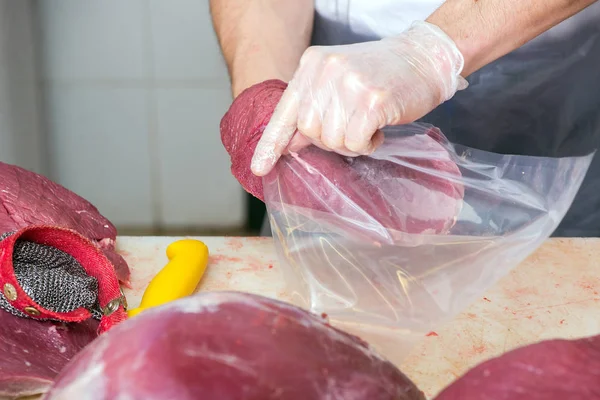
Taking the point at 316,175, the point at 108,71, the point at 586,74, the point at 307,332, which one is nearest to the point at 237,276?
the point at 316,175

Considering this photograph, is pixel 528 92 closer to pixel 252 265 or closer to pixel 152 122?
pixel 252 265

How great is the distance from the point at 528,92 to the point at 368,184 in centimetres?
73

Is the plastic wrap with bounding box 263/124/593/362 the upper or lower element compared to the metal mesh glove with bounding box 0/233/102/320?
upper

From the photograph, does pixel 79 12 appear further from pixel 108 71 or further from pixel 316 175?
pixel 316 175

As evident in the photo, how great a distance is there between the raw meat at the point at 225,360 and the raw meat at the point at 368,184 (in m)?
0.48

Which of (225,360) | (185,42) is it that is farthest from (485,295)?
(185,42)

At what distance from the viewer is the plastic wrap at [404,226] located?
92cm

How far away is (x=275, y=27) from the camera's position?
61.1 inches

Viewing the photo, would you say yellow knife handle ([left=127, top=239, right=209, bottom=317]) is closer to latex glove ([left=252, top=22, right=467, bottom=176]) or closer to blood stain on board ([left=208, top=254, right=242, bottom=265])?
blood stain on board ([left=208, top=254, right=242, bottom=265])

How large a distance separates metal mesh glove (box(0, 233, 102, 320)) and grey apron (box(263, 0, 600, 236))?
89 cm

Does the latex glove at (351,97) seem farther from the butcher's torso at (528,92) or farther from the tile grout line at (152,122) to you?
the tile grout line at (152,122)

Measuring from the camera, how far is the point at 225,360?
0.45 meters

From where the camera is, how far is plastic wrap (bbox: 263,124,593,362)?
36.1 inches

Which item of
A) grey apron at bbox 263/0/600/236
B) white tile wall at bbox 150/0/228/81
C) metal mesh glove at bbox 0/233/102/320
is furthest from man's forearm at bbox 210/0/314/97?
white tile wall at bbox 150/0/228/81
